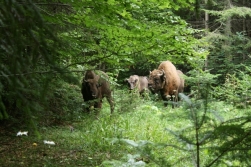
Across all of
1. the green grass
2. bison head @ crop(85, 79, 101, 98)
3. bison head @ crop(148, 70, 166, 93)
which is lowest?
the green grass

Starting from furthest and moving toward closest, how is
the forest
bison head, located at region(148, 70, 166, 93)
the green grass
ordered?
bison head, located at region(148, 70, 166, 93) → the green grass → the forest

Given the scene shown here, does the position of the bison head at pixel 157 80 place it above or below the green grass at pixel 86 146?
above

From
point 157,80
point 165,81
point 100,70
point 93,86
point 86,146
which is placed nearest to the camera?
point 100,70

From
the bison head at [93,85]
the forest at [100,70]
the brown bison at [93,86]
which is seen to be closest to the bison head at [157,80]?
the brown bison at [93,86]

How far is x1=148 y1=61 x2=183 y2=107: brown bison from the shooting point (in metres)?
13.1

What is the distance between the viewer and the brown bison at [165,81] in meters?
13.1

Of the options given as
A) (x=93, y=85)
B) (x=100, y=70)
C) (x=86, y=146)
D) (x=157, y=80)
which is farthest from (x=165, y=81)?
(x=100, y=70)

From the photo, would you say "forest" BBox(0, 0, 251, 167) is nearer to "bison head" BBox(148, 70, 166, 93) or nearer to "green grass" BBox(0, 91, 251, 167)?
"green grass" BBox(0, 91, 251, 167)

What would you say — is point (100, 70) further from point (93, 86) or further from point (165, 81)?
point (165, 81)

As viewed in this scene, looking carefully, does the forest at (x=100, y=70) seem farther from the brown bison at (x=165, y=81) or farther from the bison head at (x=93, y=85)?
the brown bison at (x=165, y=81)

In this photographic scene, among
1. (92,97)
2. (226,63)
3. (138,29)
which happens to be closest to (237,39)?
(226,63)

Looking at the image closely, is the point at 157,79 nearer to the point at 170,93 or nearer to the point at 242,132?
the point at 170,93

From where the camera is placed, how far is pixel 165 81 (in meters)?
13.4

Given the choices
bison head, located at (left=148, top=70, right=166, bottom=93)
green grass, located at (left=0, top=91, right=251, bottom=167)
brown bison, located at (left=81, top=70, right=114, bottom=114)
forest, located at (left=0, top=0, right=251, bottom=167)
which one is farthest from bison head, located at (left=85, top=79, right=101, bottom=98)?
bison head, located at (left=148, top=70, right=166, bottom=93)
